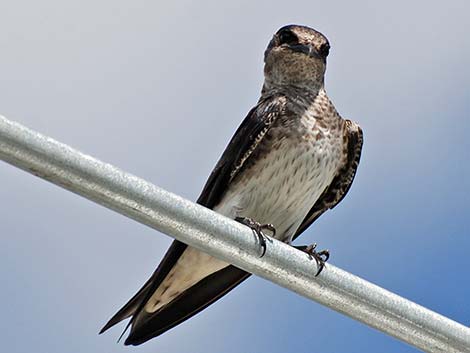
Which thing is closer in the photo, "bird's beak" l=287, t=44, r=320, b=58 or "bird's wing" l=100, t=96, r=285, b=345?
"bird's wing" l=100, t=96, r=285, b=345

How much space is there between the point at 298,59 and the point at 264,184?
112 centimetres

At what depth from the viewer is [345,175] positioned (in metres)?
6.46

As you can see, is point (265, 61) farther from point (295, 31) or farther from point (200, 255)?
point (200, 255)

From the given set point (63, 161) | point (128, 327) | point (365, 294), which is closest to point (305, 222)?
point (128, 327)

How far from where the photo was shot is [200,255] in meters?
6.20

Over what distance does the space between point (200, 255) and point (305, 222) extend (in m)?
0.72

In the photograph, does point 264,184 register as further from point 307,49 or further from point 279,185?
point 307,49

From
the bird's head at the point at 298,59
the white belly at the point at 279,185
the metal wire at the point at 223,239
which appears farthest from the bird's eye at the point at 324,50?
the metal wire at the point at 223,239

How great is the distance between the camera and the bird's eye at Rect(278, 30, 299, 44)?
6.85 m

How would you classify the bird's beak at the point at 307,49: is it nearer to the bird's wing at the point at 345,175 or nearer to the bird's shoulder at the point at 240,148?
the bird's wing at the point at 345,175

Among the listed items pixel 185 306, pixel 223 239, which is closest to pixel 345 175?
pixel 185 306

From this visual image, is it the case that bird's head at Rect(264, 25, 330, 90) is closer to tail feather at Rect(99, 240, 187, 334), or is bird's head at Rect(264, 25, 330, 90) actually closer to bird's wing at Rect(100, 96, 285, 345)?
bird's wing at Rect(100, 96, 285, 345)

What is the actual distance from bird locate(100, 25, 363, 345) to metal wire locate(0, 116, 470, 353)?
2456 mm

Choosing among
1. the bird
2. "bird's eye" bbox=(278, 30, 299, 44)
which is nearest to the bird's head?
"bird's eye" bbox=(278, 30, 299, 44)
